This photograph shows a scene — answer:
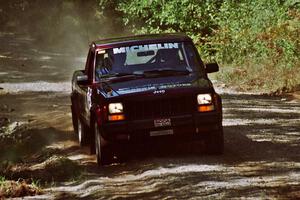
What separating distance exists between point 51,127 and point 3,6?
30.0 m

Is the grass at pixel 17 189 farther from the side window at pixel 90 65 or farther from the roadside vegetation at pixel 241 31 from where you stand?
the roadside vegetation at pixel 241 31

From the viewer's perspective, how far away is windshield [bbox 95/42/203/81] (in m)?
10.9

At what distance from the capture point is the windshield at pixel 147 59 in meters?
10.9

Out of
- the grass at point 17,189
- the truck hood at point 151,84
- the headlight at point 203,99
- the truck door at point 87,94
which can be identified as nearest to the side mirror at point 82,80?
the truck door at point 87,94

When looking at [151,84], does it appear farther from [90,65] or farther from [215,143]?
[90,65]

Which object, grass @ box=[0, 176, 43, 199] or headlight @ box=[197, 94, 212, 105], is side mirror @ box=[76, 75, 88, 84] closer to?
grass @ box=[0, 176, 43, 199]

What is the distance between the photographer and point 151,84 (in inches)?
404

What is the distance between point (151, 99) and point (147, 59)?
1266 millimetres

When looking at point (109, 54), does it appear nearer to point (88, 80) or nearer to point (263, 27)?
point (88, 80)

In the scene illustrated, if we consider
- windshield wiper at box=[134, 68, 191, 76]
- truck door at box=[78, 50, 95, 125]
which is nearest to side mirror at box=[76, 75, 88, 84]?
truck door at box=[78, 50, 95, 125]

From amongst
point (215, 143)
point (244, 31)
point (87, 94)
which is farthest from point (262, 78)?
point (215, 143)

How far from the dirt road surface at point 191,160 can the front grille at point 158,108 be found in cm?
77

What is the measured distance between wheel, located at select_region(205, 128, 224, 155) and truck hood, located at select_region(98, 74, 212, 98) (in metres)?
0.76

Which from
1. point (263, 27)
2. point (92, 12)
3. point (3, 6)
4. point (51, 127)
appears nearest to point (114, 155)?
point (51, 127)
